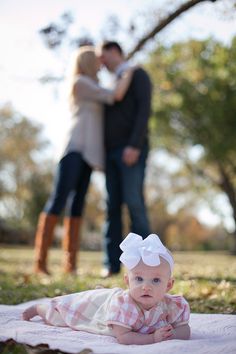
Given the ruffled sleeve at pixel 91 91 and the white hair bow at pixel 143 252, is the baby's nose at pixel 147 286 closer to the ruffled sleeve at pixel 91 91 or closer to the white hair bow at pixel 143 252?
the white hair bow at pixel 143 252

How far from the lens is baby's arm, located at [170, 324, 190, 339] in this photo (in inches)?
96.0

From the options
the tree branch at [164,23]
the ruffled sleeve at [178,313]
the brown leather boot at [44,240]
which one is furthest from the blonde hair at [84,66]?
the ruffled sleeve at [178,313]

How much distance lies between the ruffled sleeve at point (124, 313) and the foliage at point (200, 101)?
47.3 ft

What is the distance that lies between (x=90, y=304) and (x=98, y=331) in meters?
0.17

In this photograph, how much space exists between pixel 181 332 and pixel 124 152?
3094 mm

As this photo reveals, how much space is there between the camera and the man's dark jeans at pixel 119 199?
5.33 m

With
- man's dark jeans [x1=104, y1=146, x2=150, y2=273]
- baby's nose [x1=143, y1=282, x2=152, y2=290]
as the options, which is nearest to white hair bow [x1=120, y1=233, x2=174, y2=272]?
baby's nose [x1=143, y1=282, x2=152, y2=290]

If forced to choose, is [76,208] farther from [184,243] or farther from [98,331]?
[184,243]

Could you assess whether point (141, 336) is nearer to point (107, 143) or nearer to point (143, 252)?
point (143, 252)

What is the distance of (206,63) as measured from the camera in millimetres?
17922

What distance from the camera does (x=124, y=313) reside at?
2398mm

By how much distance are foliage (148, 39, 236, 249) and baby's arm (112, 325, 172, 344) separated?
1447 centimetres

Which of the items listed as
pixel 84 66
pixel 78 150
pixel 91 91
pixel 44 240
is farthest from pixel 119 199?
pixel 84 66

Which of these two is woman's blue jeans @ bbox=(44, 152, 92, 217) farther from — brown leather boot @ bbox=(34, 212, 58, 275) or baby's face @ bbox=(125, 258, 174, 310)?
baby's face @ bbox=(125, 258, 174, 310)
